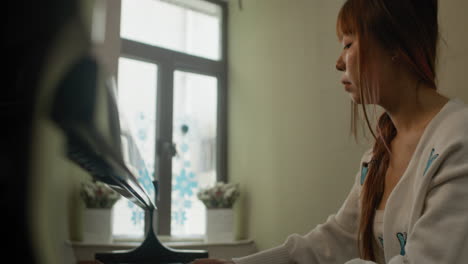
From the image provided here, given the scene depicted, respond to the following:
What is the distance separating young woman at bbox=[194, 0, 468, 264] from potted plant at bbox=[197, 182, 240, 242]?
4.98 feet

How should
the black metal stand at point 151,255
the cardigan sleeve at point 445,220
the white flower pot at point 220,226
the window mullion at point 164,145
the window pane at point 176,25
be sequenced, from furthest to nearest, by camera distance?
1. the window pane at point 176,25
2. the window mullion at point 164,145
3. the white flower pot at point 220,226
4. the black metal stand at point 151,255
5. the cardigan sleeve at point 445,220

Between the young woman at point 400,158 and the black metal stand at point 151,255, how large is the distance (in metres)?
0.32

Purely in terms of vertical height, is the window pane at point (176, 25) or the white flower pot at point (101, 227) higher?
the window pane at point (176, 25)

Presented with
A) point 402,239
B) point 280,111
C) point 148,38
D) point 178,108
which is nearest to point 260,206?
point 280,111

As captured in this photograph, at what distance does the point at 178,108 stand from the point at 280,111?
0.75 m

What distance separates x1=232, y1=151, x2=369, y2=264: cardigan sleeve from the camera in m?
0.91

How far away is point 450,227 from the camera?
0.62 meters

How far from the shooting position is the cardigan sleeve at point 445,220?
0.61 meters

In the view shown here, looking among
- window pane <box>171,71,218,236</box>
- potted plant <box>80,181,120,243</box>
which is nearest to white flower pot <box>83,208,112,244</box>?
potted plant <box>80,181,120,243</box>

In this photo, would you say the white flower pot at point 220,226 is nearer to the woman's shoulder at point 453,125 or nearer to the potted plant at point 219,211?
the potted plant at point 219,211

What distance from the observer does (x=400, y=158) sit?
0.97 meters

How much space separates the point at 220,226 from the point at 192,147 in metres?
0.61

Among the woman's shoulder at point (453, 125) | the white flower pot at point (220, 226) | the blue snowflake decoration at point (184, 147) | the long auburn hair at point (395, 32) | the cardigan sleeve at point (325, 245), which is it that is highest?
the long auburn hair at point (395, 32)

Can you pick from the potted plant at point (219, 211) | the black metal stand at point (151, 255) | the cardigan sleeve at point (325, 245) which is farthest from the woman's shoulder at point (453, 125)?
the potted plant at point (219, 211)
